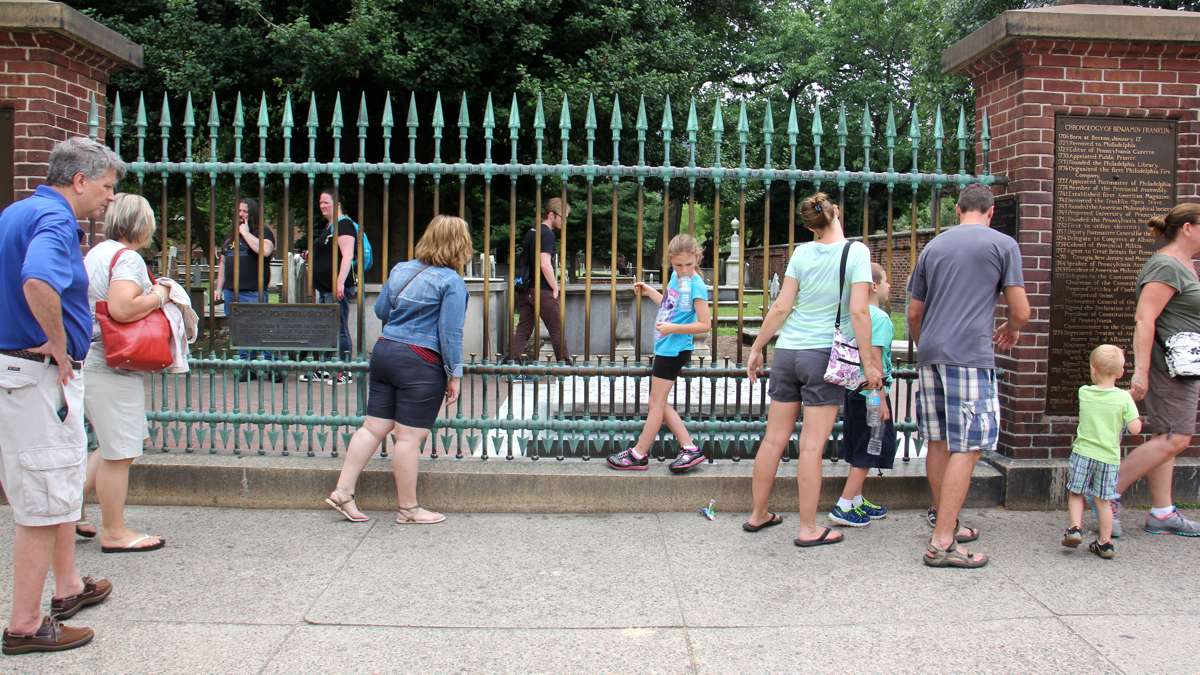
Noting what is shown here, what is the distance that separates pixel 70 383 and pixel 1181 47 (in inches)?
229

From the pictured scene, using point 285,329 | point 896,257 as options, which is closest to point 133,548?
point 285,329

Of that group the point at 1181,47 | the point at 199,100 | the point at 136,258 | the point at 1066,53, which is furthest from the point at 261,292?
the point at 199,100

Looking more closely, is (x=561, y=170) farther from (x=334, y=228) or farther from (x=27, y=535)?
(x=27, y=535)

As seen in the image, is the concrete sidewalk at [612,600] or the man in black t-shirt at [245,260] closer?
the concrete sidewalk at [612,600]

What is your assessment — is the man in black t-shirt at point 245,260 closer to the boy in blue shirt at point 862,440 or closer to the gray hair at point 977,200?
the boy in blue shirt at point 862,440

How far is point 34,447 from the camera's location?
3.43 meters

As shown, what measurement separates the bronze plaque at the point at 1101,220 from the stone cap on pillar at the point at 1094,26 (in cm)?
45

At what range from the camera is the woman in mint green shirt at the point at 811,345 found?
4621mm

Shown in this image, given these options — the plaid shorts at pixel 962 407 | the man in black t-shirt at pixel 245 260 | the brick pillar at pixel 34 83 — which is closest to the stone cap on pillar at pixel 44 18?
the brick pillar at pixel 34 83

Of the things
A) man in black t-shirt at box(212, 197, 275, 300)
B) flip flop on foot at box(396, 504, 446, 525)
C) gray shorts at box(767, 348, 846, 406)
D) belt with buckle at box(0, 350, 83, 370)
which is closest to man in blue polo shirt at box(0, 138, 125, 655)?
belt with buckle at box(0, 350, 83, 370)

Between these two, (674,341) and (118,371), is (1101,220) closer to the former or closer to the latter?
(674,341)

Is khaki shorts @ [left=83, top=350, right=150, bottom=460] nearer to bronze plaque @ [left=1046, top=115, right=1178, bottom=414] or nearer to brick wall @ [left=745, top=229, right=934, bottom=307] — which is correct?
bronze plaque @ [left=1046, top=115, right=1178, bottom=414]

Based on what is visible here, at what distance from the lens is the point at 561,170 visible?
5.39 metres

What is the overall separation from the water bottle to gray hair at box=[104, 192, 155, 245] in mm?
3447
